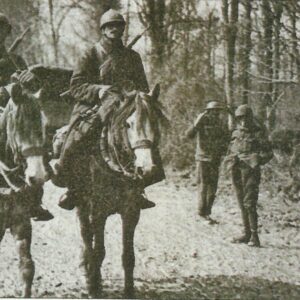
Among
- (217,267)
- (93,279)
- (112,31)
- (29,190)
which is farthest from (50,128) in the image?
(217,267)

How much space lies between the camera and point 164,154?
16.1 ft

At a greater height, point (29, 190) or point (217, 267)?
point (29, 190)

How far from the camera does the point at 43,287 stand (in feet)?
15.3

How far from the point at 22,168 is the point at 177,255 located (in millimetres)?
1484

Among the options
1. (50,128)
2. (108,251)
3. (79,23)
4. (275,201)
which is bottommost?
(108,251)

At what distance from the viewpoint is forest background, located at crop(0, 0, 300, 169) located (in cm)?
480

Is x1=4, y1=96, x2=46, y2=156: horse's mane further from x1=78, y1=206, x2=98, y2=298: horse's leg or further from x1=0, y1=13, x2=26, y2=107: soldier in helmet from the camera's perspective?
x1=78, y1=206, x2=98, y2=298: horse's leg

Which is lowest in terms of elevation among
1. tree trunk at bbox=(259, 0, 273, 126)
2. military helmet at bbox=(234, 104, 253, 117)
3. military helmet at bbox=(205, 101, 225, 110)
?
military helmet at bbox=(234, 104, 253, 117)

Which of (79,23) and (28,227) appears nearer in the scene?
(28,227)

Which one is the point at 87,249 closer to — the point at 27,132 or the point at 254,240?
the point at 27,132

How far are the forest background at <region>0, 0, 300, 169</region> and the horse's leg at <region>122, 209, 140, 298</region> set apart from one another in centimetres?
69

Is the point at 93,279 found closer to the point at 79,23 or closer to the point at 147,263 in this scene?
the point at 147,263

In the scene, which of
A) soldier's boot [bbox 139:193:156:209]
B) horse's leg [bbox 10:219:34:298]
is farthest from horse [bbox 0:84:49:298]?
soldier's boot [bbox 139:193:156:209]

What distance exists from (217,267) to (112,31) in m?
2.15
